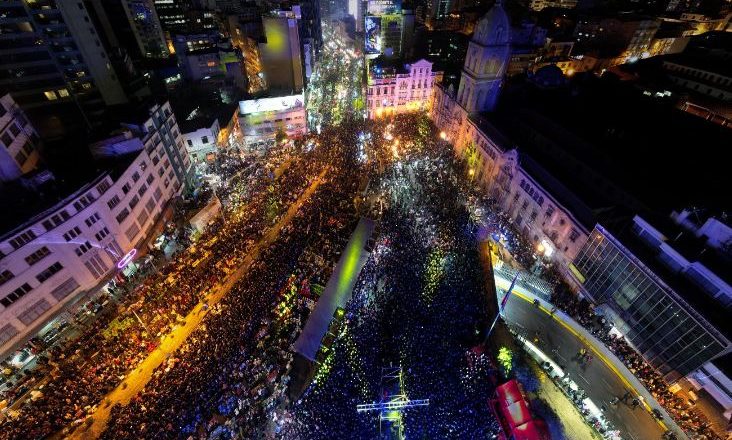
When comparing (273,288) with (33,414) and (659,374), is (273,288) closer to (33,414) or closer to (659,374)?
(33,414)

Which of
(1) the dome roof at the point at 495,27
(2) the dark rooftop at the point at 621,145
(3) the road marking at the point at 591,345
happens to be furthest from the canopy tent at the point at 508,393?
(1) the dome roof at the point at 495,27

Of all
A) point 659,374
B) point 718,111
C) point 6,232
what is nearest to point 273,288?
point 6,232

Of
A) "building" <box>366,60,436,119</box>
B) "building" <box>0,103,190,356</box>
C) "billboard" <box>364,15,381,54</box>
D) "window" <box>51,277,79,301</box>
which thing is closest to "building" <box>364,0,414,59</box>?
"billboard" <box>364,15,381,54</box>

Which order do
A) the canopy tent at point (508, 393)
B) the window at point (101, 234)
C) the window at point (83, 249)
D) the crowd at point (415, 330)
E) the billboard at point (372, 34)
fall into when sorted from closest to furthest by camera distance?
the crowd at point (415, 330), the canopy tent at point (508, 393), the window at point (83, 249), the window at point (101, 234), the billboard at point (372, 34)

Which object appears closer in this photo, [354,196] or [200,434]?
[200,434]

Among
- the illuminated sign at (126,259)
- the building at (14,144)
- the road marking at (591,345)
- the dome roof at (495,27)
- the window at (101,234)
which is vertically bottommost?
the road marking at (591,345)

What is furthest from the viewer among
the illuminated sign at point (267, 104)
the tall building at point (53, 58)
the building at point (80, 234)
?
the illuminated sign at point (267, 104)

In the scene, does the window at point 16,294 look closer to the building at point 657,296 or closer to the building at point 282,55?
the building at point 282,55

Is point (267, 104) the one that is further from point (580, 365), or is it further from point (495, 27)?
point (580, 365)
